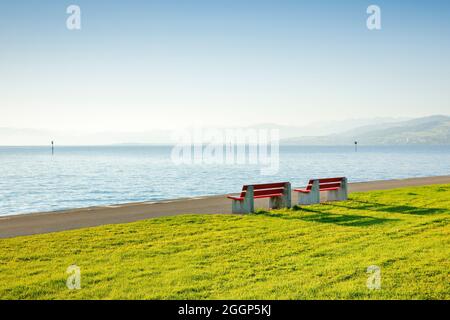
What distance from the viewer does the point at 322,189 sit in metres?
15.6

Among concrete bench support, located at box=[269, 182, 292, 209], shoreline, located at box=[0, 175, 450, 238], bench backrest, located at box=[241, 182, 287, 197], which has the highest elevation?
bench backrest, located at box=[241, 182, 287, 197]

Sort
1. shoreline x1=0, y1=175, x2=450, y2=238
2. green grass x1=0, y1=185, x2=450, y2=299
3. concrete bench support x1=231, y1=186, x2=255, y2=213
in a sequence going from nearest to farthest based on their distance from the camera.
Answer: green grass x1=0, y1=185, x2=450, y2=299, shoreline x1=0, y1=175, x2=450, y2=238, concrete bench support x1=231, y1=186, x2=255, y2=213

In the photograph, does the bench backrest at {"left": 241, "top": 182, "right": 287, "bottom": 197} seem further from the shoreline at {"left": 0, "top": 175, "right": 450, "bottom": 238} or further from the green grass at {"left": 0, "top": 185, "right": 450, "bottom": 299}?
the green grass at {"left": 0, "top": 185, "right": 450, "bottom": 299}

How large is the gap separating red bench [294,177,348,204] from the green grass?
2732 mm

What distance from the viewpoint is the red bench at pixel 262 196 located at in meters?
13.6

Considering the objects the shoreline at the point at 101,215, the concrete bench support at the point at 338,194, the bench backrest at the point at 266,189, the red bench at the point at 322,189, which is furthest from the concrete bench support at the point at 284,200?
the concrete bench support at the point at 338,194

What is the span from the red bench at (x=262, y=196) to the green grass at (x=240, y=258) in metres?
1.07

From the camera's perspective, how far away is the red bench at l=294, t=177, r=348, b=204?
50.0 feet

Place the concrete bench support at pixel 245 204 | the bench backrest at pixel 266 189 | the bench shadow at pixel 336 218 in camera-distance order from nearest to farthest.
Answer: the bench shadow at pixel 336 218 < the concrete bench support at pixel 245 204 < the bench backrest at pixel 266 189

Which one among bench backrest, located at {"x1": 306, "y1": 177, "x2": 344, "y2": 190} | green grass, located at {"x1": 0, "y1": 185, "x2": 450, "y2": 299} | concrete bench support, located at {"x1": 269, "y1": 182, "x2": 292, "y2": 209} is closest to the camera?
green grass, located at {"x1": 0, "y1": 185, "x2": 450, "y2": 299}

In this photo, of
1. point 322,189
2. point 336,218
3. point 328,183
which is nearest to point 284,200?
point 322,189

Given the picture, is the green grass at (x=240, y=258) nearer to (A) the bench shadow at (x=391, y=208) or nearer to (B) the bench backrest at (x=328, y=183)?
(A) the bench shadow at (x=391, y=208)

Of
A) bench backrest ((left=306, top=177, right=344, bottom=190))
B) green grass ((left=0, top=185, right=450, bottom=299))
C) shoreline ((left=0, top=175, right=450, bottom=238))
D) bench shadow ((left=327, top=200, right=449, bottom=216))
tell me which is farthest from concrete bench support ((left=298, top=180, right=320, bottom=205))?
green grass ((left=0, top=185, right=450, bottom=299))
